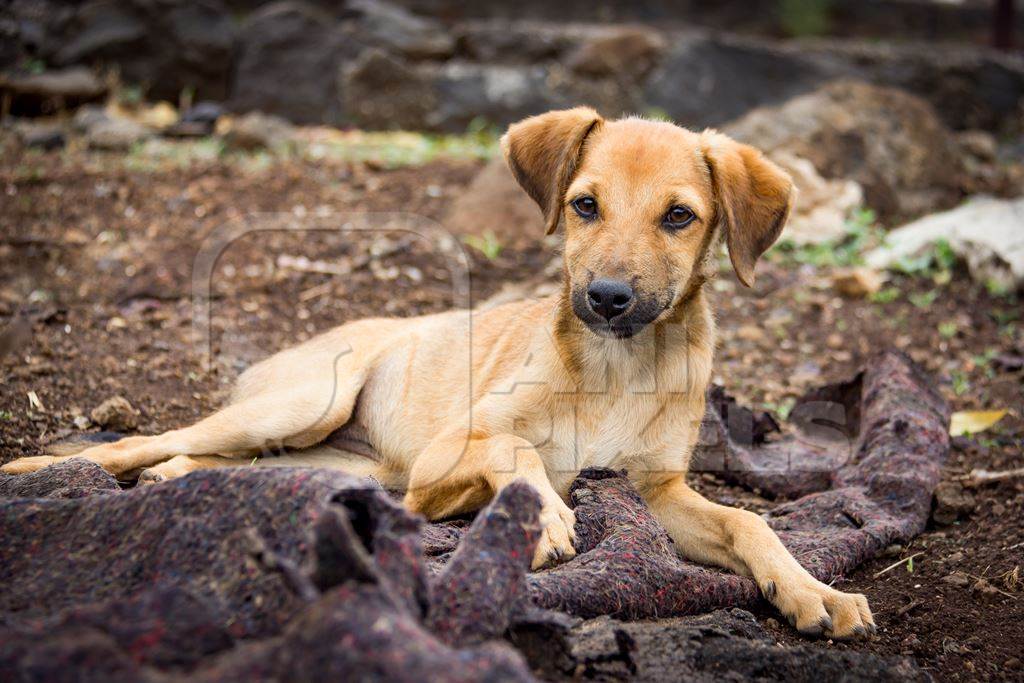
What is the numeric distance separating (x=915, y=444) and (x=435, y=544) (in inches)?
109

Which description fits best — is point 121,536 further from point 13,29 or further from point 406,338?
point 13,29

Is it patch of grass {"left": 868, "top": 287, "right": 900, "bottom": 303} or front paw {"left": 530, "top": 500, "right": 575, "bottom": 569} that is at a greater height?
patch of grass {"left": 868, "top": 287, "right": 900, "bottom": 303}

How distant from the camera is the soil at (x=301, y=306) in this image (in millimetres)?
5000

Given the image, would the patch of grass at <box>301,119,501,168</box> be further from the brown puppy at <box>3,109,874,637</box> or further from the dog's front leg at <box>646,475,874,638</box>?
the dog's front leg at <box>646,475,874,638</box>

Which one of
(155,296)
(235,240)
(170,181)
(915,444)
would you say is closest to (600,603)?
(915,444)

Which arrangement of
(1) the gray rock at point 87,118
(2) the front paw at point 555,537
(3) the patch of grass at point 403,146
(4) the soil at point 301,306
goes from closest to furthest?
(2) the front paw at point 555,537 < (4) the soil at point 301,306 < (3) the patch of grass at point 403,146 < (1) the gray rock at point 87,118

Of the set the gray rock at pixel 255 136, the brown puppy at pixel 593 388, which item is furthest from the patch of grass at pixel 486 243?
the gray rock at pixel 255 136

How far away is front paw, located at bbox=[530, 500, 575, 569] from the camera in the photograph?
136 inches

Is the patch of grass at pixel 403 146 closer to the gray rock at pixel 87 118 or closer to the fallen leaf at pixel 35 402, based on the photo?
the gray rock at pixel 87 118

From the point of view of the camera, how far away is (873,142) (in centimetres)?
929

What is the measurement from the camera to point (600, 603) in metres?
3.21

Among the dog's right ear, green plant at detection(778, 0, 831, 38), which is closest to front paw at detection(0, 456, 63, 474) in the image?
the dog's right ear

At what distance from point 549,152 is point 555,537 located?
195 centimetres

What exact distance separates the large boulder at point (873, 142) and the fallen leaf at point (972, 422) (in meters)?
3.52
